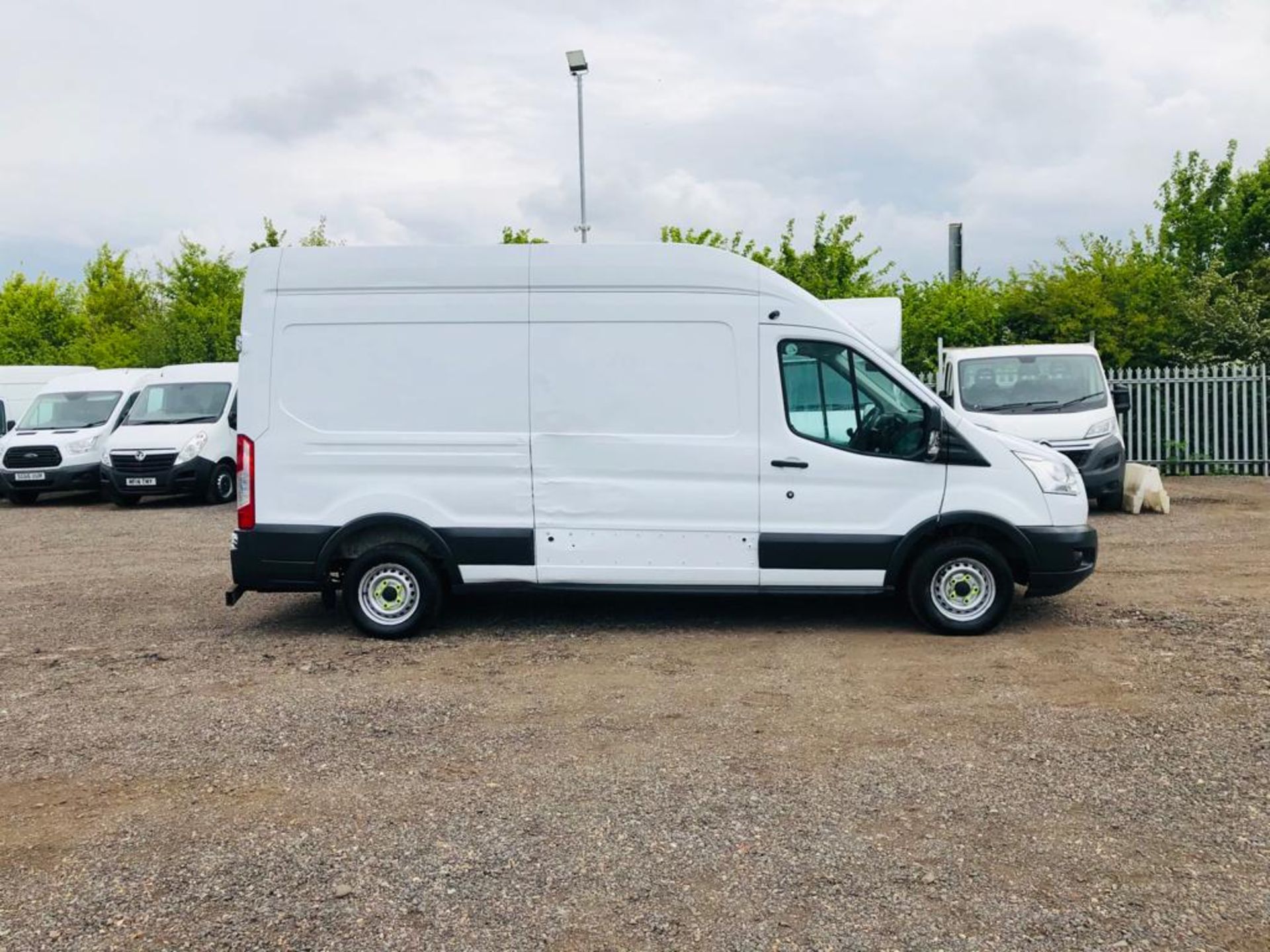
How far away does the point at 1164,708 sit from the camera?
6000mm

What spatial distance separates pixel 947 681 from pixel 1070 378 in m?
9.29

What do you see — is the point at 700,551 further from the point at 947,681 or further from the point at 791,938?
the point at 791,938

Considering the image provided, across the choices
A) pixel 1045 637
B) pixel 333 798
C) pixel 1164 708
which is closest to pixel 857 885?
pixel 333 798

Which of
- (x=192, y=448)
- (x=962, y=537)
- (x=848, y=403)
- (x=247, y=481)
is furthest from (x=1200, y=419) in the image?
(x=247, y=481)

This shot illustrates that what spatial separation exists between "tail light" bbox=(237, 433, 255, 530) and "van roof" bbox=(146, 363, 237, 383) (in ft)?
39.8

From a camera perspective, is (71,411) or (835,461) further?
(71,411)

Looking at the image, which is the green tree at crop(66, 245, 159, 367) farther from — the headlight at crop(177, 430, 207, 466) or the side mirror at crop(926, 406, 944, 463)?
the side mirror at crop(926, 406, 944, 463)

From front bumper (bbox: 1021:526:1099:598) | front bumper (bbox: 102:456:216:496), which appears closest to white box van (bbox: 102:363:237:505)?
front bumper (bbox: 102:456:216:496)

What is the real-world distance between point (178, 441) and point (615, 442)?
12561mm

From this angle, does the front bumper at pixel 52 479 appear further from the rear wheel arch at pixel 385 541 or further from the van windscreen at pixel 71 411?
the rear wheel arch at pixel 385 541

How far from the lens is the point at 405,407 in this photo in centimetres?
775

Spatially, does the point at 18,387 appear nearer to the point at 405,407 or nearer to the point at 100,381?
the point at 100,381

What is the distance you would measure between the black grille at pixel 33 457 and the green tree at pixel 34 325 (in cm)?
2486

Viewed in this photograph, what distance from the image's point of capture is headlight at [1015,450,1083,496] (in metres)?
7.70
